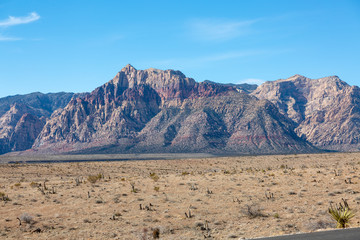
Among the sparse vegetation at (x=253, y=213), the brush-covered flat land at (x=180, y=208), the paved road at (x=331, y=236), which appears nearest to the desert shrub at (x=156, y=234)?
the brush-covered flat land at (x=180, y=208)

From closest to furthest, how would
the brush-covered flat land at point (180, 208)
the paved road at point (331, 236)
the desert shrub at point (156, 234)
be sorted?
the paved road at point (331, 236) → the desert shrub at point (156, 234) → the brush-covered flat land at point (180, 208)

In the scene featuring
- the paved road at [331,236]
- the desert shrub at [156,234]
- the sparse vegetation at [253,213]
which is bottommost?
the desert shrub at [156,234]

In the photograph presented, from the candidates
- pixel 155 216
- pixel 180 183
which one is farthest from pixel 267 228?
pixel 180 183

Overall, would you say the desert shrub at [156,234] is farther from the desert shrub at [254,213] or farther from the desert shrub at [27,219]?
the desert shrub at [27,219]

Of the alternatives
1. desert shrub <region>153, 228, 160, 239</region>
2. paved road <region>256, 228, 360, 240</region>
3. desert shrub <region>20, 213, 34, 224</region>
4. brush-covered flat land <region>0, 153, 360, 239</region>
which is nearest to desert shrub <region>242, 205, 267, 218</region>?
brush-covered flat land <region>0, 153, 360, 239</region>

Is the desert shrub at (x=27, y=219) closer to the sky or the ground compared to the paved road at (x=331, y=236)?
closer to the ground

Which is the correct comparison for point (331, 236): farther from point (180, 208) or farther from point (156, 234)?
point (180, 208)

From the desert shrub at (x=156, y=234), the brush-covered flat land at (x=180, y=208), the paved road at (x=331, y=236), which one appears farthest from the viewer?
the brush-covered flat land at (x=180, y=208)

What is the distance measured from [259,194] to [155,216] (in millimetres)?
9318

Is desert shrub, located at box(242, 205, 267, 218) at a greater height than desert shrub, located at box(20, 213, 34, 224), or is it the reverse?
desert shrub, located at box(242, 205, 267, 218)

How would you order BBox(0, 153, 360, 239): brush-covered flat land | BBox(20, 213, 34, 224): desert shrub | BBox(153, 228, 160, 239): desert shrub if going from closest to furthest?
BBox(153, 228, 160, 239): desert shrub → BBox(0, 153, 360, 239): brush-covered flat land → BBox(20, 213, 34, 224): desert shrub

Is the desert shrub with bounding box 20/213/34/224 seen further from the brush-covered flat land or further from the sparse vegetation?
the sparse vegetation

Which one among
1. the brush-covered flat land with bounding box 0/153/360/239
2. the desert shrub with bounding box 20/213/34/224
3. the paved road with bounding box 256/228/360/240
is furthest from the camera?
the desert shrub with bounding box 20/213/34/224

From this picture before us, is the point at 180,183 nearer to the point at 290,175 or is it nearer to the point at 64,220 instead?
the point at 290,175
